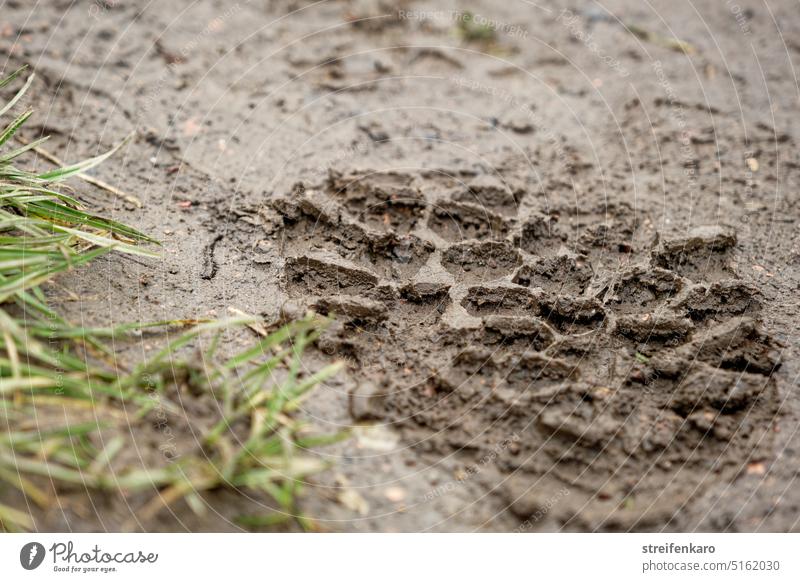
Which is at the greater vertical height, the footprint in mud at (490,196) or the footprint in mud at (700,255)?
the footprint in mud at (490,196)

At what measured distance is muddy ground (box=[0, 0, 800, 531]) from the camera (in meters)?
1.90

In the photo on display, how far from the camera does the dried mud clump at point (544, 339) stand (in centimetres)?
192

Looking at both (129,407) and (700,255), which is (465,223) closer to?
(700,255)

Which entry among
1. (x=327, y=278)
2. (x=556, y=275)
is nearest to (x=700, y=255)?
(x=556, y=275)

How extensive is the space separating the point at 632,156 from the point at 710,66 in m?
0.79

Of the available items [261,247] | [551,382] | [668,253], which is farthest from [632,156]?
[261,247]

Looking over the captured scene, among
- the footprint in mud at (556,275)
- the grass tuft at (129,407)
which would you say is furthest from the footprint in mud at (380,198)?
the grass tuft at (129,407)

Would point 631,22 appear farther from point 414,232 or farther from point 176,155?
point 176,155

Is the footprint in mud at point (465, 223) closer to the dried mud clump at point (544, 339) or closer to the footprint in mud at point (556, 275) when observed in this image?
the dried mud clump at point (544, 339)

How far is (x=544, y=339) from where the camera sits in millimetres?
2186

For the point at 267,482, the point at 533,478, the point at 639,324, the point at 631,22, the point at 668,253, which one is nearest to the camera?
the point at 267,482

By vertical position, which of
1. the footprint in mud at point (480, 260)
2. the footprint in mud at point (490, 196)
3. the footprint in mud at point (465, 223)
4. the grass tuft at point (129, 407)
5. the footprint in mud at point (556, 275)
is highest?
the footprint in mud at point (490, 196)

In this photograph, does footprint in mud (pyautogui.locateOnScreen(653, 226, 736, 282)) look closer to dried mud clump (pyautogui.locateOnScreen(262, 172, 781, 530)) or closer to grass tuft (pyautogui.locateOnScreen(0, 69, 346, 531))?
dried mud clump (pyautogui.locateOnScreen(262, 172, 781, 530))

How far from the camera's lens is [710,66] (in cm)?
344
